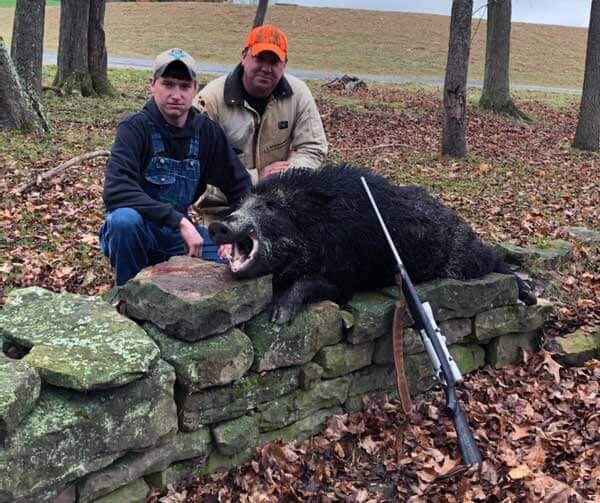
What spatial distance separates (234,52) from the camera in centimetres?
3925

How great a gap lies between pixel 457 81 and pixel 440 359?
9.09 metres

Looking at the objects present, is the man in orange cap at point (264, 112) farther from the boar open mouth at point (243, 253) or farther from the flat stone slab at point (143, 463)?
the flat stone slab at point (143, 463)

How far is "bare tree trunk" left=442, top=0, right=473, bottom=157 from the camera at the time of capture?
38.0ft

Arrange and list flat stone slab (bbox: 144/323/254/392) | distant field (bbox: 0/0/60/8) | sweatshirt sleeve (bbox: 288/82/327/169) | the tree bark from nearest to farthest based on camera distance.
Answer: flat stone slab (bbox: 144/323/254/392)
sweatshirt sleeve (bbox: 288/82/327/169)
the tree bark
distant field (bbox: 0/0/60/8)

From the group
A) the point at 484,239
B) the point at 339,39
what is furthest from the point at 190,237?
the point at 339,39

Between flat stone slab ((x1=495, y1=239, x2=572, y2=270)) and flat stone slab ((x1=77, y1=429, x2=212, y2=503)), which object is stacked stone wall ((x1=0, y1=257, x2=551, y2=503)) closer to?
flat stone slab ((x1=77, y1=429, x2=212, y2=503))

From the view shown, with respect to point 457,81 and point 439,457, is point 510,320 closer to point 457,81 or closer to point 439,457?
point 439,457

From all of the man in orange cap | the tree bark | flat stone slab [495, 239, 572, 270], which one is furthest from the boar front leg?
the tree bark

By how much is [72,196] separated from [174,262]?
4.30 metres

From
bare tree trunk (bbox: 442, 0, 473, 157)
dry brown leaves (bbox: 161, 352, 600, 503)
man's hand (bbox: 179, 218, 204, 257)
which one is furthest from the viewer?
bare tree trunk (bbox: 442, 0, 473, 157)

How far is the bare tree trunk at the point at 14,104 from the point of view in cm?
957

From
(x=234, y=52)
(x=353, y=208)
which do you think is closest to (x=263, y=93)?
(x=353, y=208)

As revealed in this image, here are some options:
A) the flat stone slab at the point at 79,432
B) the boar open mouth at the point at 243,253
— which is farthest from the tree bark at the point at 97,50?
the flat stone slab at the point at 79,432

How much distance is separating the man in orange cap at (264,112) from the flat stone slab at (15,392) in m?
2.47
